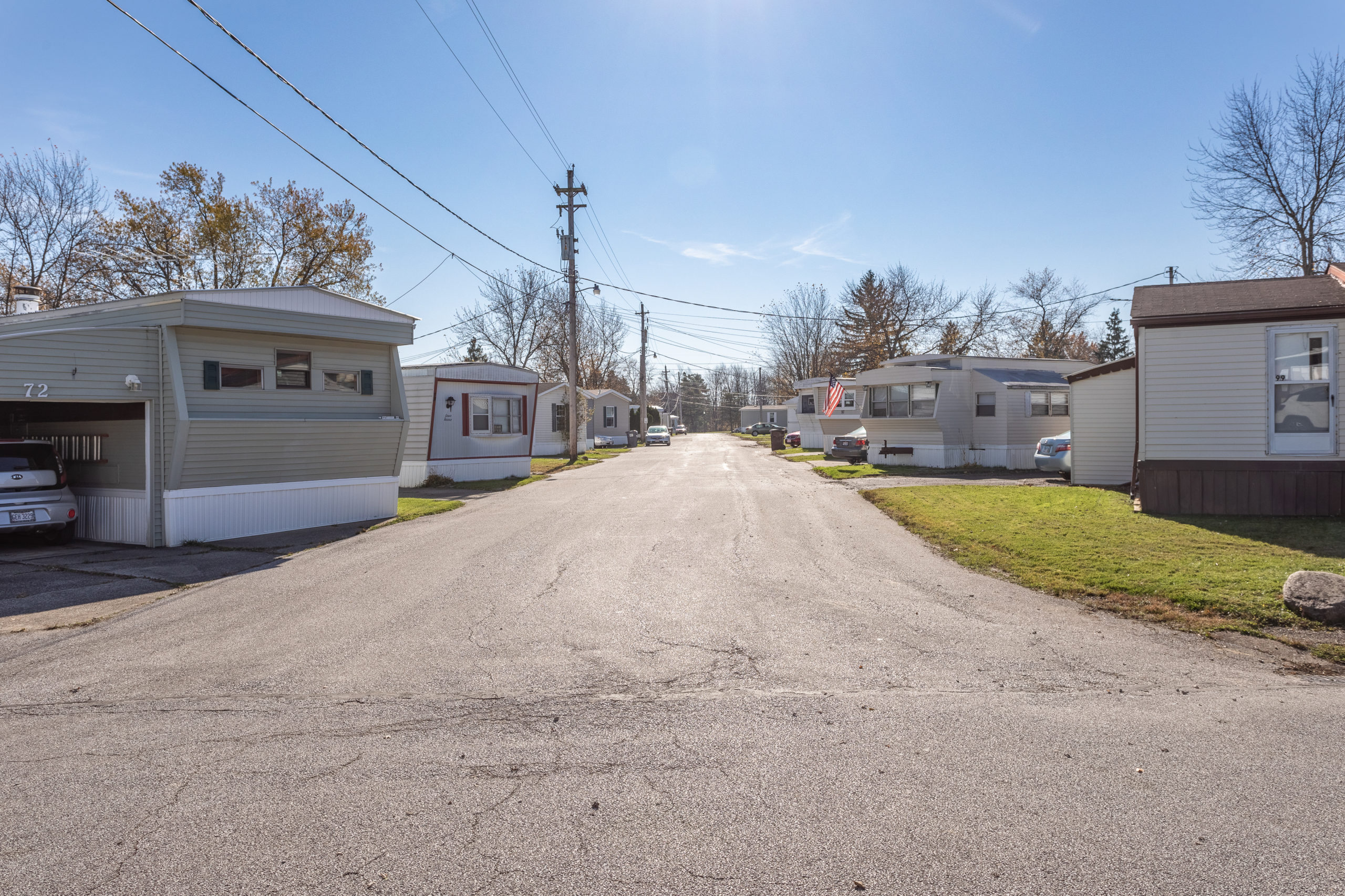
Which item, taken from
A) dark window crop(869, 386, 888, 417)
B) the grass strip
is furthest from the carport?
dark window crop(869, 386, 888, 417)

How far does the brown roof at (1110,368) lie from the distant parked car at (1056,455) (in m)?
2.61

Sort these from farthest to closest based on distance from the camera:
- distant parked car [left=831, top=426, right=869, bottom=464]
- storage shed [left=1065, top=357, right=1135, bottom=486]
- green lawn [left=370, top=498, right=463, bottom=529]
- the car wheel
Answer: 1. distant parked car [left=831, top=426, right=869, bottom=464]
2. storage shed [left=1065, top=357, right=1135, bottom=486]
3. green lawn [left=370, top=498, right=463, bottom=529]
4. the car wheel

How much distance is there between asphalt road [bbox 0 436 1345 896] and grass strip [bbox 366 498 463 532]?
20.6ft

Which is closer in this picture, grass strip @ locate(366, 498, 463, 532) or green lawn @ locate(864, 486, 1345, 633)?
green lawn @ locate(864, 486, 1345, 633)

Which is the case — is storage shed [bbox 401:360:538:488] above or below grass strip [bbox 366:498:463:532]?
above

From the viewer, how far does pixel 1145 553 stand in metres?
8.93

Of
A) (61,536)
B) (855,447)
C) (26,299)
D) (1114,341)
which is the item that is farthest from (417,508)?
(1114,341)

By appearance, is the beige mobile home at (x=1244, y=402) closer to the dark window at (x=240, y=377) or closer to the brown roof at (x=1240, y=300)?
→ the brown roof at (x=1240, y=300)

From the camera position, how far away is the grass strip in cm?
1433

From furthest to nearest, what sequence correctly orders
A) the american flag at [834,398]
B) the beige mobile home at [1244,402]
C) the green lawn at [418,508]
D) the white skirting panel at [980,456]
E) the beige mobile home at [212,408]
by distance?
the american flag at [834,398] < the white skirting panel at [980,456] < the green lawn at [418,508] < the beige mobile home at [1244,402] < the beige mobile home at [212,408]

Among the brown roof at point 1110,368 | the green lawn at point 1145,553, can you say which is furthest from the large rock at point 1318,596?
the brown roof at point 1110,368

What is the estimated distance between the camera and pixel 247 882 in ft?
9.64

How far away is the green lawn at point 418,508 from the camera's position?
14453 mm

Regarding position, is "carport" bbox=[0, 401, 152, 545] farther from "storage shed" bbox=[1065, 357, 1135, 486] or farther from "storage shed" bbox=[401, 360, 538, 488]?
"storage shed" bbox=[1065, 357, 1135, 486]
